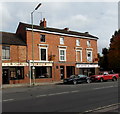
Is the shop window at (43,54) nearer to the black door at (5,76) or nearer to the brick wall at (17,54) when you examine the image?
the brick wall at (17,54)

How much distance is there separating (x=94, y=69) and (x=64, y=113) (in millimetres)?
32097

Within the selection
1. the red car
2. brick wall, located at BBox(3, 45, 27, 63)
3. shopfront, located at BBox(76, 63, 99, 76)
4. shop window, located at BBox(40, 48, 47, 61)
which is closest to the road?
brick wall, located at BBox(3, 45, 27, 63)

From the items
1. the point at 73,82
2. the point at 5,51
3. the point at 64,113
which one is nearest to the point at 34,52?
the point at 5,51

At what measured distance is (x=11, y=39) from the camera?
31.1m

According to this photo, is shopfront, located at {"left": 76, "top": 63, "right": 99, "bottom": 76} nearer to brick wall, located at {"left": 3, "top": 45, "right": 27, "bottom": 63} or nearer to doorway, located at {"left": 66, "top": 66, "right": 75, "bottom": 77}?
doorway, located at {"left": 66, "top": 66, "right": 75, "bottom": 77}

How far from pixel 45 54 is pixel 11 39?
5715 mm

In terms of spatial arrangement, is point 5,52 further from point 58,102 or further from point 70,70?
point 58,102

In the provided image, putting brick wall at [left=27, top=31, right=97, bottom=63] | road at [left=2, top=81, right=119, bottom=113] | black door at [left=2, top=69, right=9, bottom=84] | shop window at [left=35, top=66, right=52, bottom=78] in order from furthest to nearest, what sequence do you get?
shop window at [left=35, top=66, right=52, bottom=78]
brick wall at [left=27, top=31, right=97, bottom=63]
black door at [left=2, top=69, right=9, bottom=84]
road at [left=2, top=81, right=119, bottom=113]

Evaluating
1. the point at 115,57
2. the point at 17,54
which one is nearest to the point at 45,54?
the point at 17,54

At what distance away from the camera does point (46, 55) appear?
33219 millimetres

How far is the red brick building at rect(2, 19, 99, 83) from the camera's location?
2986cm

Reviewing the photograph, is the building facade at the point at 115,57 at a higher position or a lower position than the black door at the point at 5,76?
higher

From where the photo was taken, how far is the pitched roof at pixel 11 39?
29.8 m

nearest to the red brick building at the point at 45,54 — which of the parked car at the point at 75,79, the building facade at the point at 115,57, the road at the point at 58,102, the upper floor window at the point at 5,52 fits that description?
the upper floor window at the point at 5,52
